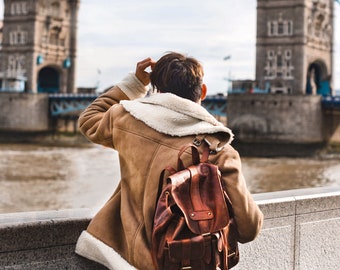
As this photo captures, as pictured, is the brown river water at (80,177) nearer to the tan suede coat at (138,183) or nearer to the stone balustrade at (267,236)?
the stone balustrade at (267,236)

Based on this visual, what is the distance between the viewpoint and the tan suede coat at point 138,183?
2377 mm

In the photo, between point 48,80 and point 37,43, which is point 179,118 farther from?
point 48,80

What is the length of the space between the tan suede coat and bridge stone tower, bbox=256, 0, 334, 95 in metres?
39.7

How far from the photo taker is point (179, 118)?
8.17ft

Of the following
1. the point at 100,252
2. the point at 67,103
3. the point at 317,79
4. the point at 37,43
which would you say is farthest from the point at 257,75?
the point at 100,252

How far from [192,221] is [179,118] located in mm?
496

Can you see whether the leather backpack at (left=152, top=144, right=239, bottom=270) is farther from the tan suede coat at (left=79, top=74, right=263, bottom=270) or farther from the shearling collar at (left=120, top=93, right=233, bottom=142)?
the shearling collar at (left=120, top=93, right=233, bottom=142)

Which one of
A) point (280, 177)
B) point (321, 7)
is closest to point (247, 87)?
point (321, 7)

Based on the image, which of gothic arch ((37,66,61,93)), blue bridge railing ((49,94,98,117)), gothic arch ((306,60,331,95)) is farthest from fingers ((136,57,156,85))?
gothic arch ((37,66,61,93))

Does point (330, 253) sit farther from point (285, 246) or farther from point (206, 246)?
point (206, 246)

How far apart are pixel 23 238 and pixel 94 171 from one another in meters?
22.9

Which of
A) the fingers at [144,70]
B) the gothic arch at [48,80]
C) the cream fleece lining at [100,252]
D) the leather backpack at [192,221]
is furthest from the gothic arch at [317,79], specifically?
the leather backpack at [192,221]

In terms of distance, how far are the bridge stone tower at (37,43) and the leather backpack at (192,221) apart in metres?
51.8

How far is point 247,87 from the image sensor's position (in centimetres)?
4331
